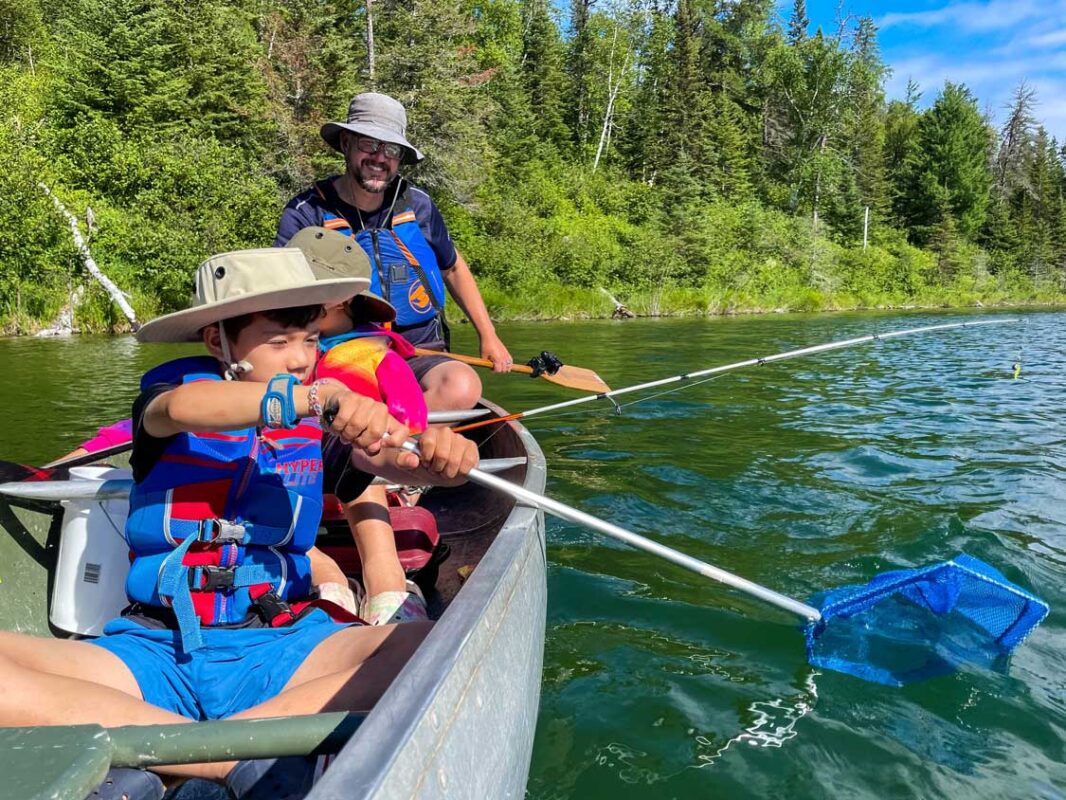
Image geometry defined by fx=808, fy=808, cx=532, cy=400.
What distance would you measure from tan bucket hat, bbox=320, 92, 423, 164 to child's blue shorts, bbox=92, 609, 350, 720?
8.47 ft

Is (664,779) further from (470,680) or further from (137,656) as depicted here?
(137,656)

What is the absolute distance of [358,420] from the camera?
1805mm

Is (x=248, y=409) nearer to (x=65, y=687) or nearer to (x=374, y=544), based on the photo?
(x=65, y=687)

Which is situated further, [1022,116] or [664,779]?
[1022,116]

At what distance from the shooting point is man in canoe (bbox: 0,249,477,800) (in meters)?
1.72

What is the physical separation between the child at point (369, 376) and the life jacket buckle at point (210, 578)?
2.42 ft

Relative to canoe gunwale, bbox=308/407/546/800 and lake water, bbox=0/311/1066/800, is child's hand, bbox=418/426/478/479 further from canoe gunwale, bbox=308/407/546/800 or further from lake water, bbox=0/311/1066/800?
lake water, bbox=0/311/1066/800

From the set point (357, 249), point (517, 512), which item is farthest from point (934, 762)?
point (357, 249)

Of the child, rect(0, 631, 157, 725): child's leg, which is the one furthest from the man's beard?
rect(0, 631, 157, 725): child's leg

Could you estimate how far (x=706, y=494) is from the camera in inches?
201

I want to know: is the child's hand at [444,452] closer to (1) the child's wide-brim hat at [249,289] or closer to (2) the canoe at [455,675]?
(2) the canoe at [455,675]

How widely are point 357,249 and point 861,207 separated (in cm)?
4542

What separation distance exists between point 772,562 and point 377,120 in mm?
2895

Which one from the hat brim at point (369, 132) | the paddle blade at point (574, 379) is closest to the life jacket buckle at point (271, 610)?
the hat brim at point (369, 132)
